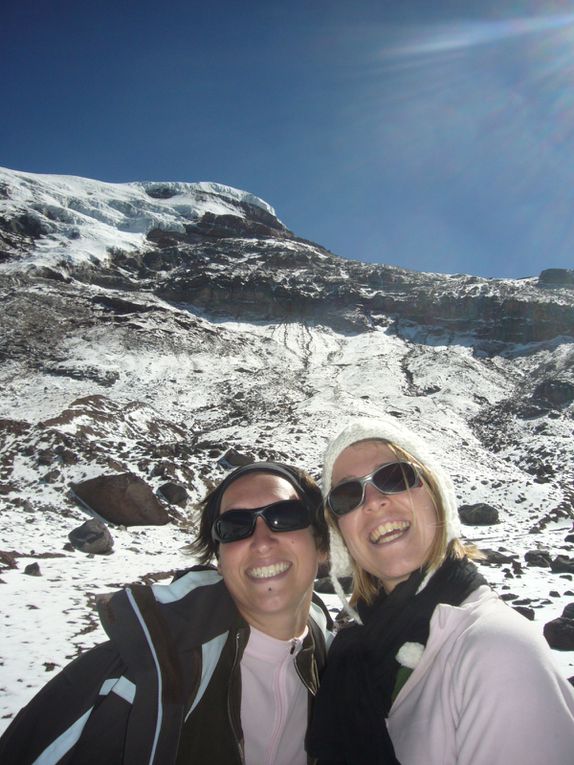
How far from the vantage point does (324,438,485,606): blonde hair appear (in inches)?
92.5

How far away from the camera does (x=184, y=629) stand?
207 cm

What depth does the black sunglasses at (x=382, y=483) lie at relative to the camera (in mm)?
2529

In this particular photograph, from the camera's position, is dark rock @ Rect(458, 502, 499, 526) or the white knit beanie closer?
the white knit beanie

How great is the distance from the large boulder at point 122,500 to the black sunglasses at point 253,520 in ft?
40.8

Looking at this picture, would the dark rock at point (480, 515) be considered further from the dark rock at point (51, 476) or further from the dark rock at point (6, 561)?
the dark rock at point (51, 476)

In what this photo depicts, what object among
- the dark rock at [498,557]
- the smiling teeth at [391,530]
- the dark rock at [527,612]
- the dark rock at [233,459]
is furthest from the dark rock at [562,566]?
the dark rock at [233,459]

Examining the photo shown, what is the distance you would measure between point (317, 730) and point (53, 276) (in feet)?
235

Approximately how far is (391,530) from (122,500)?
13.2 metres

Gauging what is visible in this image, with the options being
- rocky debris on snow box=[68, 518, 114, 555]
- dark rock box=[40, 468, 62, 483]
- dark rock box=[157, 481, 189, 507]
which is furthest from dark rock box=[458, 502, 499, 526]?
dark rock box=[40, 468, 62, 483]

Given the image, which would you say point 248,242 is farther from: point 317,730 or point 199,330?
point 317,730

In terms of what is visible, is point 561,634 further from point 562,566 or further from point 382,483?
point 562,566

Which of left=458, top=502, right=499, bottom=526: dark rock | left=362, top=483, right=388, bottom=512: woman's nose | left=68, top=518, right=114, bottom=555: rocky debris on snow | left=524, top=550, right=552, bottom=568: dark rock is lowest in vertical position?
left=524, top=550, right=552, bottom=568: dark rock

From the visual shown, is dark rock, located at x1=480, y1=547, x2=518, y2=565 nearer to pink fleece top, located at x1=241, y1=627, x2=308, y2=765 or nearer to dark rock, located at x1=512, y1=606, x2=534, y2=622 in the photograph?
dark rock, located at x1=512, y1=606, x2=534, y2=622

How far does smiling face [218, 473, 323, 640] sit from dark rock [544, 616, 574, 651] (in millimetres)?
5037
